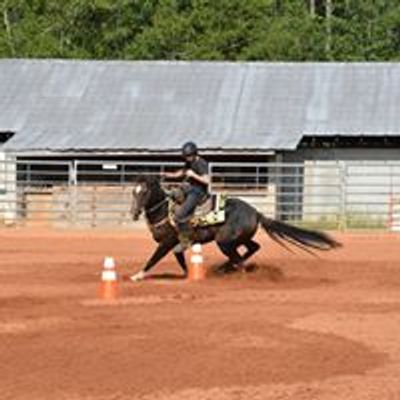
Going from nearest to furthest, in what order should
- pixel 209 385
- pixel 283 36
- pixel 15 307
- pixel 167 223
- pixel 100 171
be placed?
pixel 209 385
pixel 15 307
pixel 167 223
pixel 100 171
pixel 283 36

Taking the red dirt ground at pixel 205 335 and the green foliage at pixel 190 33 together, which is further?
the green foliage at pixel 190 33

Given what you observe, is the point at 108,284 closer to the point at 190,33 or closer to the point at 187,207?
the point at 187,207

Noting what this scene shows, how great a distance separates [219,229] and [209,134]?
1902 cm

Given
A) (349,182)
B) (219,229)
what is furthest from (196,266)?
(349,182)

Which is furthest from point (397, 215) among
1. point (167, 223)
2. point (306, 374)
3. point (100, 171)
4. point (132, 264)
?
point (306, 374)

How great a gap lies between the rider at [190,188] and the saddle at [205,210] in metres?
0.07

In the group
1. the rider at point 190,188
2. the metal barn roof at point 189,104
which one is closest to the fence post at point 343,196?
the metal barn roof at point 189,104

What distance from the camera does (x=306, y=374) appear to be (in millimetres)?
9406

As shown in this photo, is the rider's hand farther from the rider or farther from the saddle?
the saddle

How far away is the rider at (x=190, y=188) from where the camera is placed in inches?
647

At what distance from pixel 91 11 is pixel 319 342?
41.6 meters

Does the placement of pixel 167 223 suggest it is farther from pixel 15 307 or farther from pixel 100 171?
pixel 100 171

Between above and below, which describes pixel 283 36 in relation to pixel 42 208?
above

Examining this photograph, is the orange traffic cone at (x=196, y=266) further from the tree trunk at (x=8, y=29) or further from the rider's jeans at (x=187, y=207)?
the tree trunk at (x=8, y=29)
